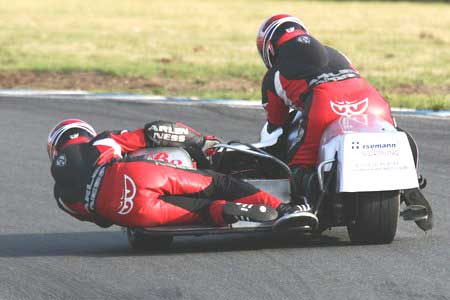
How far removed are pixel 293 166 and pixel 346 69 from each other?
0.69 m

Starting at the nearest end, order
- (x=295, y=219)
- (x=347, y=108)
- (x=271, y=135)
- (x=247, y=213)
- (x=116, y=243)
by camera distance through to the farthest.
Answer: (x=295, y=219)
(x=247, y=213)
(x=347, y=108)
(x=271, y=135)
(x=116, y=243)

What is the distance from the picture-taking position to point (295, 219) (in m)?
6.38

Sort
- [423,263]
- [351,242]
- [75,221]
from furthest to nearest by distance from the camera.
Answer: [75,221] < [351,242] < [423,263]

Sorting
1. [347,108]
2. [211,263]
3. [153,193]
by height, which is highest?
[347,108]

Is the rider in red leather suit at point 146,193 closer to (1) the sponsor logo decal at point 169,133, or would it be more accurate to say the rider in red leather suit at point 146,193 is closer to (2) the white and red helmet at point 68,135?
(2) the white and red helmet at point 68,135

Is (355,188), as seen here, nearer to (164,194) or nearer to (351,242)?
(351,242)

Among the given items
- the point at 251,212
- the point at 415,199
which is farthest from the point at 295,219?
the point at 415,199

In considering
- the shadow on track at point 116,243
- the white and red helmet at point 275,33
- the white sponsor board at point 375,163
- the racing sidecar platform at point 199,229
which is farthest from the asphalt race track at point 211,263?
the white and red helmet at point 275,33

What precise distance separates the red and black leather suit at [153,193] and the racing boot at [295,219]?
0.14m

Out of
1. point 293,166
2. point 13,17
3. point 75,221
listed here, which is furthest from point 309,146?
point 13,17

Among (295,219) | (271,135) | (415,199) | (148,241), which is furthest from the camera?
(271,135)

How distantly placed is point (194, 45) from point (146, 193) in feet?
55.1

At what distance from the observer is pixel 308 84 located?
23.0ft

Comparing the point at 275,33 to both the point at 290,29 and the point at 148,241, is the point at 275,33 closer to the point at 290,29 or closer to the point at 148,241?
the point at 290,29
